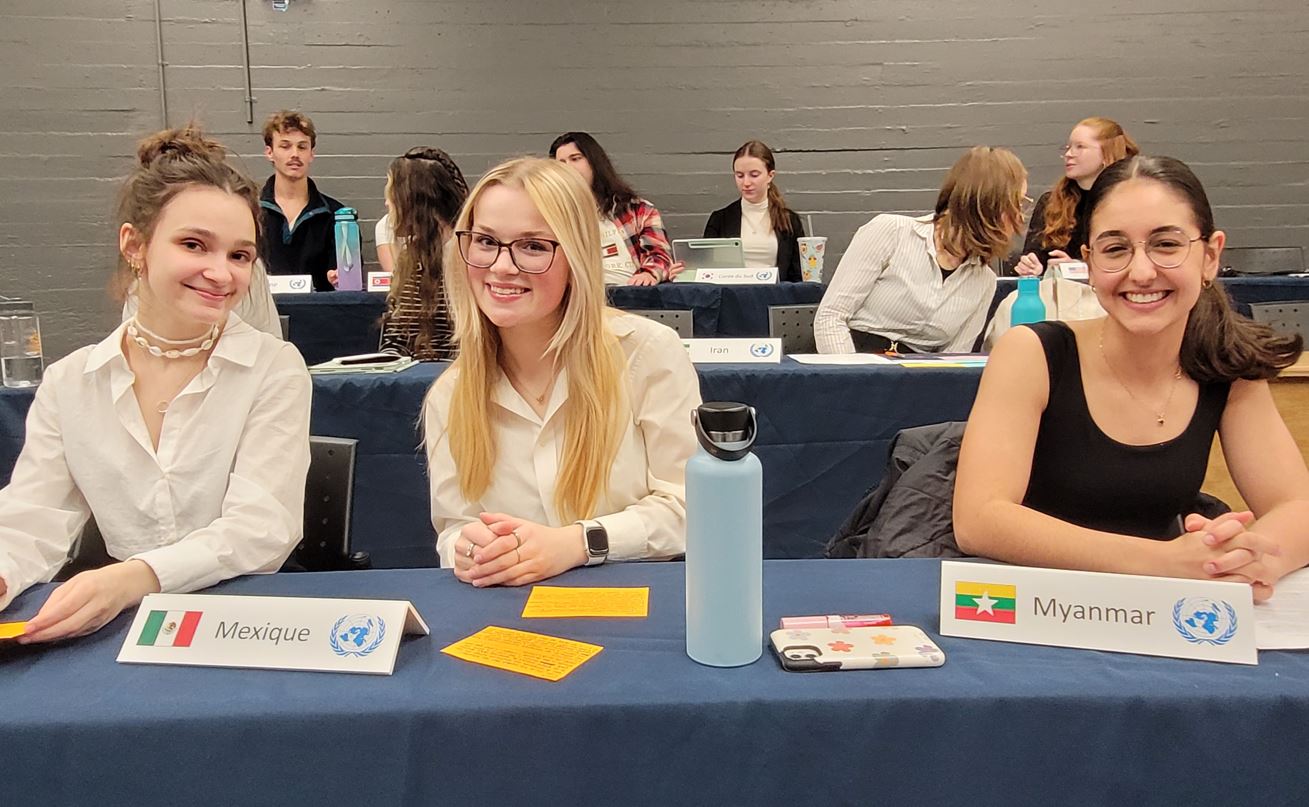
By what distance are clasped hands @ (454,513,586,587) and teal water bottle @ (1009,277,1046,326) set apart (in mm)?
1752

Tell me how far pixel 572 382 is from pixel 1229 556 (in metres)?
0.82

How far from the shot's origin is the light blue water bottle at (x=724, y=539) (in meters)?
0.75

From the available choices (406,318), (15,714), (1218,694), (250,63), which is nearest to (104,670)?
(15,714)

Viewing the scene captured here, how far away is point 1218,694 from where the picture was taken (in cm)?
73

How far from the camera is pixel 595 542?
1114 millimetres

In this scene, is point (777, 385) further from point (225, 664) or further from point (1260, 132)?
point (1260, 132)

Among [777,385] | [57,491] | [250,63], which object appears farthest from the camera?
[250,63]

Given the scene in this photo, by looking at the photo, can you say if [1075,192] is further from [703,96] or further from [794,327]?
[703,96]

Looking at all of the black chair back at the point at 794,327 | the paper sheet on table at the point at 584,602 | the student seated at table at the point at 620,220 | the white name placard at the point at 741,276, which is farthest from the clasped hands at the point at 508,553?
the student seated at table at the point at 620,220

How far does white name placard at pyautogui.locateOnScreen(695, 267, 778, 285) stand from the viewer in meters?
3.97

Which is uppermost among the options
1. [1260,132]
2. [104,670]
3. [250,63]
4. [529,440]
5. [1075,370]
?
[250,63]

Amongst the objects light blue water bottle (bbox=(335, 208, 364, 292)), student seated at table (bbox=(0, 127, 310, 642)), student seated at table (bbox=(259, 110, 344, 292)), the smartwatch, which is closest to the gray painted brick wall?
student seated at table (bbox=(259, 110, 344, 292))

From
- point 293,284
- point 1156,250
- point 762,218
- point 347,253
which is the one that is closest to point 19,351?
point 293,284

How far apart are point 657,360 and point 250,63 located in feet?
15.8
